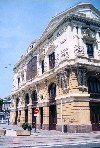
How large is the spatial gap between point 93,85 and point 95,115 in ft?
12.9

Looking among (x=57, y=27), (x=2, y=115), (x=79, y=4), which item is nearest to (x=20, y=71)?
(x=57, y=27)

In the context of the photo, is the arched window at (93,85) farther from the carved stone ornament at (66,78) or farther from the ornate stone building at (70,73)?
the carved stone ornament at (66,78)

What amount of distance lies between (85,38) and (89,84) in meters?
6.40

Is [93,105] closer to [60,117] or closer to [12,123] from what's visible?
[60,117]

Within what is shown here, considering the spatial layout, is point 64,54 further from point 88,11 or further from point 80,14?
point 88,11

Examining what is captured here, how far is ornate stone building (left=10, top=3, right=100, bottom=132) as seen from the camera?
23.3m

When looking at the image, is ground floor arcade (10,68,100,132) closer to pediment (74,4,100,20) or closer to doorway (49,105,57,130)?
doorway (49,105,57,130)

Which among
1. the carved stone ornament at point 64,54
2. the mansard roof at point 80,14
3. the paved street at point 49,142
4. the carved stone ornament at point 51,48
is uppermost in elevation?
the mansard roof at point 80,14

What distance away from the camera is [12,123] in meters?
46.1

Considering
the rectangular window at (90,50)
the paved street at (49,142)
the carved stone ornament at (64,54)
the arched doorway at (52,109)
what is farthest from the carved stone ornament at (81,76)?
the paved street at (49,142)

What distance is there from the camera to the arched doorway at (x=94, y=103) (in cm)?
2397

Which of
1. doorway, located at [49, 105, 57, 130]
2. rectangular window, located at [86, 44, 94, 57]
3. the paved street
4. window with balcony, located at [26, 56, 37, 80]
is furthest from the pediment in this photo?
the paved street

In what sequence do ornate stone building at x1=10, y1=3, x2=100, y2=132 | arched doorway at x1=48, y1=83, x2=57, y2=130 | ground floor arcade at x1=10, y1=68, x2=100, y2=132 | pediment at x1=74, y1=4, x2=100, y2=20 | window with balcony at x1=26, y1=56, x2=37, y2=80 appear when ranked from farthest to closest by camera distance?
1. window with balcony at x1=26, y1=56, x2=37, y2=80
2. pediment at x1=74, y1=4, x2=100, y2=20
3. arched doorway at x1=48, y1=83, x2=57, y2=130
4. ornate stone building at x1=10, y1=3, x2=100, y2=132
5. ground floor arcade at x1=10, y1=68, x2=100, y2=132

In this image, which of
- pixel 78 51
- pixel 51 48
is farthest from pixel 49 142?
pixel 51 48
